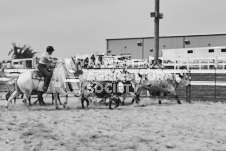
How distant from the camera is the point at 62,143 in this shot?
5.96 m

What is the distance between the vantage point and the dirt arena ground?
581 centimetres

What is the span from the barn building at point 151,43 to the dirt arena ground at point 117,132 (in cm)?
4381

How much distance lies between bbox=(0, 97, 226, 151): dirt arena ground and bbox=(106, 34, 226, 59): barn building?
43.8 meters

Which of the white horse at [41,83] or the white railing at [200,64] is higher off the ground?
the white railing at [200,64]

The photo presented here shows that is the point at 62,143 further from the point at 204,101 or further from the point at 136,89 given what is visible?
the point at 204,101

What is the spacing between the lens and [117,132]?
22.7 ft

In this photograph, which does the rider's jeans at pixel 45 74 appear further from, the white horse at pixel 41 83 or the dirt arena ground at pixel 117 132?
the dirt arena ground at pixel 117 132

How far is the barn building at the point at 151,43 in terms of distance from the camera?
169 feet

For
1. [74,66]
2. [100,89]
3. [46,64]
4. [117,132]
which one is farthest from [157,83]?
[117,132]

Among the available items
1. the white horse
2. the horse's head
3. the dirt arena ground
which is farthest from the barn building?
the dirt arena ground

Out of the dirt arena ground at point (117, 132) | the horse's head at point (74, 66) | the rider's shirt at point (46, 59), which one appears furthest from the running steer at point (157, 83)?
the rider's shirt at point (46, 59)

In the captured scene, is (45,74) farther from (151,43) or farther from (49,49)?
(151,43)

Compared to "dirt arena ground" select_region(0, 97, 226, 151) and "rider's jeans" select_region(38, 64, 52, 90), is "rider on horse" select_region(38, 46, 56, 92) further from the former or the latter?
"dirt arena ground" select_region(0, 97, 226, 151)

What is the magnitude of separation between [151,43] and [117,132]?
49114 mm
